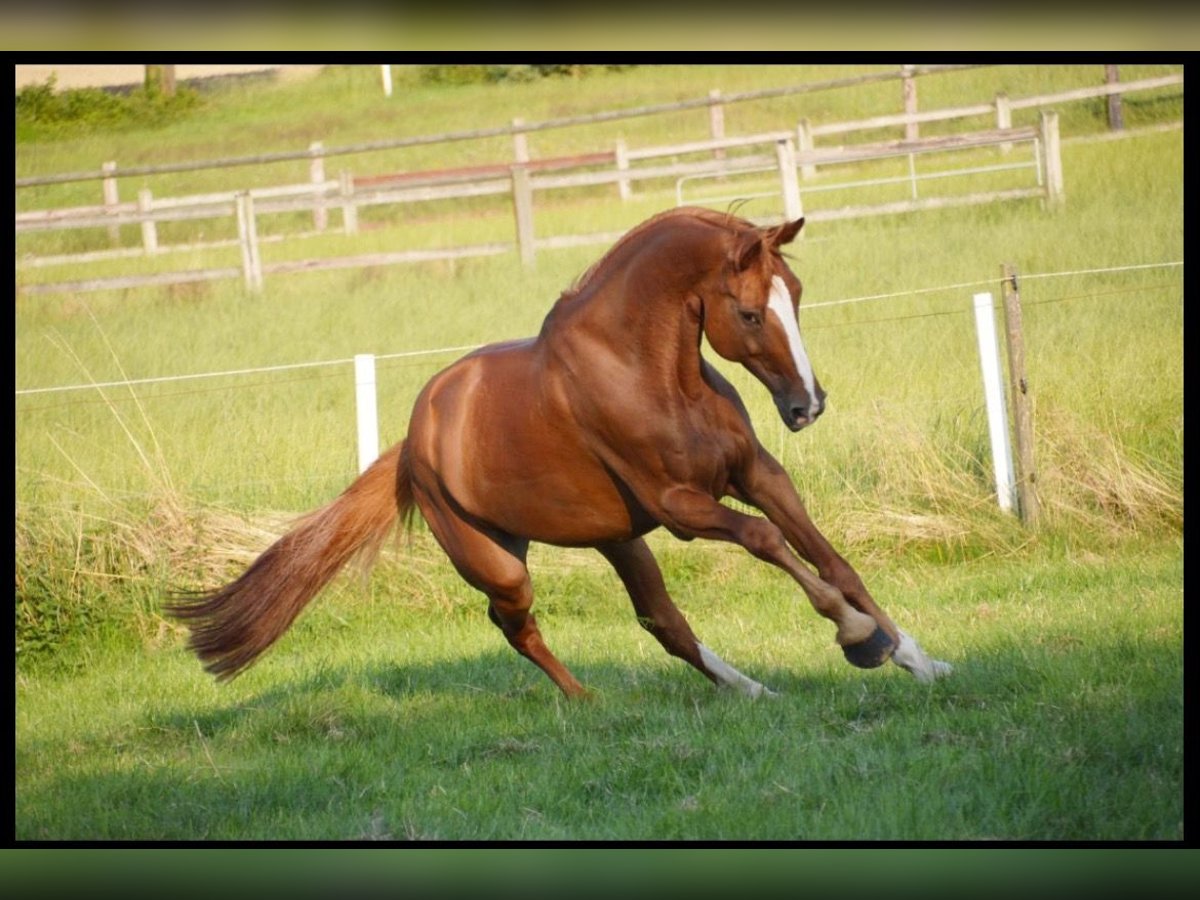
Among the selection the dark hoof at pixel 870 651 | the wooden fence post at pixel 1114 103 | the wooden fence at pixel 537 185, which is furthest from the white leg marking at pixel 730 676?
the wooden fence at pixel 537 185

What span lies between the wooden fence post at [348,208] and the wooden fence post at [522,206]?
0.96 meters

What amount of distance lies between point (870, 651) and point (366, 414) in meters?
3.07

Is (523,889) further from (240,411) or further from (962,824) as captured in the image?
(240,411)

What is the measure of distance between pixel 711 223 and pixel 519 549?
129 cm

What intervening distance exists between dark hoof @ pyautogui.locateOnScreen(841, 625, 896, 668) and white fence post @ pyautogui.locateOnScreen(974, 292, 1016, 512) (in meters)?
2.26

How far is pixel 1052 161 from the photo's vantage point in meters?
7.61

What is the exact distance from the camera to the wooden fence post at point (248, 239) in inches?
333

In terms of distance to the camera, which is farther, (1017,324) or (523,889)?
(1017,324)

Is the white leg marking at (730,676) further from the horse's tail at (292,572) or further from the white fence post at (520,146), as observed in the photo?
the white fence post at (520,146)

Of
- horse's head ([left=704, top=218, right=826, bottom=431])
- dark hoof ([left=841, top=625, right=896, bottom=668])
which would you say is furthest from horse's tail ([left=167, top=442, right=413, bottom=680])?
dark hoof ([left=841, top=625, right=896, bottom=668])

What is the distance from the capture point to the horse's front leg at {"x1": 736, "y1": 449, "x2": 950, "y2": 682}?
4.29 meters

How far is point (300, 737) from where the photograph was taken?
4.74 m

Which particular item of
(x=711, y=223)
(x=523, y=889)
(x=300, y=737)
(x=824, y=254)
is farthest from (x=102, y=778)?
(x=824, y=254)
